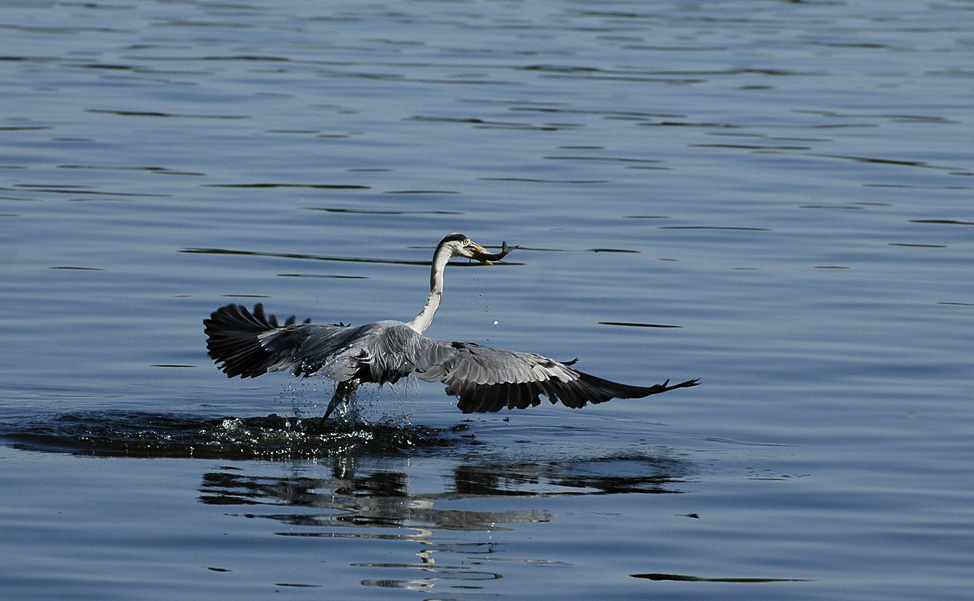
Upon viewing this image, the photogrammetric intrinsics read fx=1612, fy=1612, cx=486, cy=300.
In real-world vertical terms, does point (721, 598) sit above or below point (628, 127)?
below

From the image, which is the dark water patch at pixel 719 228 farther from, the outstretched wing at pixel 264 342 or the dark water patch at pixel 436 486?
the dark water patch at pixel 436 486

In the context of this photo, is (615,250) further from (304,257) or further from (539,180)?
(539,180)

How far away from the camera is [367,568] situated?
7.25 meters

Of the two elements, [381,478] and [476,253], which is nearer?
[381,478]

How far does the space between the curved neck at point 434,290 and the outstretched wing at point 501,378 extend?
0.62m

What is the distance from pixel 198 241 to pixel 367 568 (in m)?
8.28

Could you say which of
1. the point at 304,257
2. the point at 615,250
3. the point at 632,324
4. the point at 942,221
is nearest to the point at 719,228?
the point at 615,250

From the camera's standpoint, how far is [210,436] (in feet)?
31.8

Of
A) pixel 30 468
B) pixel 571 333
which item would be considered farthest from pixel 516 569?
pixel 571 333

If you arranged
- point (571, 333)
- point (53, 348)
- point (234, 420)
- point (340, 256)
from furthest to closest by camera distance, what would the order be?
point (340, 256) → point (571, 333) → point (53, 348) → point (234, 420)

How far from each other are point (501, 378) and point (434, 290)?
1298mm

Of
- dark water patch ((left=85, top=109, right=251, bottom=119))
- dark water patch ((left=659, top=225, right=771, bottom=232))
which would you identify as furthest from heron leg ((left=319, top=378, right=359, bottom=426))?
dark water patch ((left=85, top=109, right=251, bottom=119))

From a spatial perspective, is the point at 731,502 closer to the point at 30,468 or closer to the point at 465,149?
the point at 30,468

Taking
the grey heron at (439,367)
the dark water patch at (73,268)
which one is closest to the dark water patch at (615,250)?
the dark water patch at (73,268)
